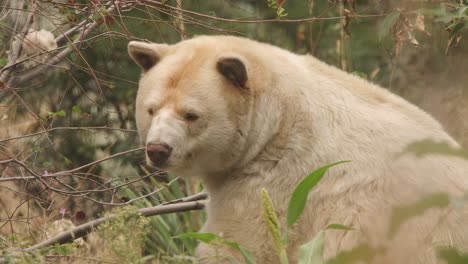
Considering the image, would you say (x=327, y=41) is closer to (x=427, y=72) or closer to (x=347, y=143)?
(x=427, y=72)

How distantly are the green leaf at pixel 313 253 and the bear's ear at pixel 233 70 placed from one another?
1400mm

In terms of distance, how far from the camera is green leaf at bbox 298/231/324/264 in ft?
11.3

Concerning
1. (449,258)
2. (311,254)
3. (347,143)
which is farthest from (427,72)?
(449,258)

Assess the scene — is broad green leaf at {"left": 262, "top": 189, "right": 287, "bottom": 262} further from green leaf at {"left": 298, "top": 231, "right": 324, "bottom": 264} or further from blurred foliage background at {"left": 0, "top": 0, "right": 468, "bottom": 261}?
blurred foliage background at {"left": 0, "top": 0, "right": 468, "bottom": 261}

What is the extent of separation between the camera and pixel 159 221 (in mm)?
7023

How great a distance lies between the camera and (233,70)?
4703 mm

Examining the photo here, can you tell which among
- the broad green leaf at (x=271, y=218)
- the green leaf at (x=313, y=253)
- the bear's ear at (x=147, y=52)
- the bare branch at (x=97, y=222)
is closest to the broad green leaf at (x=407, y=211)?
the broad green leaf at (x=271, y=218)

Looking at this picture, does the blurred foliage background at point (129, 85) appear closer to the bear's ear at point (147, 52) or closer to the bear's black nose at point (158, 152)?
the bear's ear at point (147, 52)

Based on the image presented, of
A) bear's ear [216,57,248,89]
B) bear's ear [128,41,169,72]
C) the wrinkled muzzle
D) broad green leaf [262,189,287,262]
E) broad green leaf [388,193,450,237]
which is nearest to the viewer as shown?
broad green leaf [388,193,450,237]

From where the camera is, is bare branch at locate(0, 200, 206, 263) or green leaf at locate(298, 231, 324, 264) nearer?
green leaf at locate(298, 231, 324, 264)

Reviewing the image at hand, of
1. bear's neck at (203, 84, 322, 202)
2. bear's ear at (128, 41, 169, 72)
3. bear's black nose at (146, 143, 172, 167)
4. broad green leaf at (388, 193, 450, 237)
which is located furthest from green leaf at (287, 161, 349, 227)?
bear's ear at (128, 41, 169, 72)

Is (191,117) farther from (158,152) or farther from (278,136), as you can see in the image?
(278,136)

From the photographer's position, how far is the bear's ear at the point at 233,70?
4.66m

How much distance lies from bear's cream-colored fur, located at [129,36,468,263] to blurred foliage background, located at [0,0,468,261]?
2.23 feet
